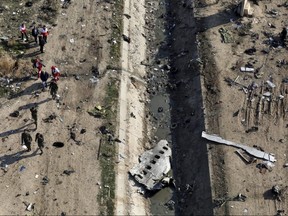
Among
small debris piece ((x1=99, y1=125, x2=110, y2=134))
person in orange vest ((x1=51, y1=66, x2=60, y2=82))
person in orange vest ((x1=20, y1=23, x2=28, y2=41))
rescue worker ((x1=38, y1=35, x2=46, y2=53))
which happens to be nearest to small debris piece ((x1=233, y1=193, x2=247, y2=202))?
small debris piece ((x1=99, y1=125, x2=110, y2=134))

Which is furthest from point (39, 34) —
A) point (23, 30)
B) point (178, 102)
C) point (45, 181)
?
point (45, 181)

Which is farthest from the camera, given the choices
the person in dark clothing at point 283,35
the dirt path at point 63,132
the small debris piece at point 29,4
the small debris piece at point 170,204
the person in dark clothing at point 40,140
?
the small debris piece at point 29,4

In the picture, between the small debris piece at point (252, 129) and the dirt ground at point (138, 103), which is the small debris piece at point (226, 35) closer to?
the dirt ground at point (138, 103)

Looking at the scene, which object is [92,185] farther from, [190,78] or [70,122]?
[190,78]

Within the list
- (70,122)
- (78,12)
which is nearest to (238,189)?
(70,122)

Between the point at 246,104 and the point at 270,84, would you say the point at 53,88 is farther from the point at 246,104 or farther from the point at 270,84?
the point at 270,84

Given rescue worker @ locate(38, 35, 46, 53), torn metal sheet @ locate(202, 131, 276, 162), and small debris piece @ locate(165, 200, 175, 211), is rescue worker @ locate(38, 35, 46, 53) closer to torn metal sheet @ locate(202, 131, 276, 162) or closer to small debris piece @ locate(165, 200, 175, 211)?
torn metal sheet @ locate(202, 131, 276, 162)

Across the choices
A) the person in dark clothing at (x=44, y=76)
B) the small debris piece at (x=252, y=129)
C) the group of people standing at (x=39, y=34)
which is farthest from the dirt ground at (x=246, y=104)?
the group of people standing at (x=39, y=34)
